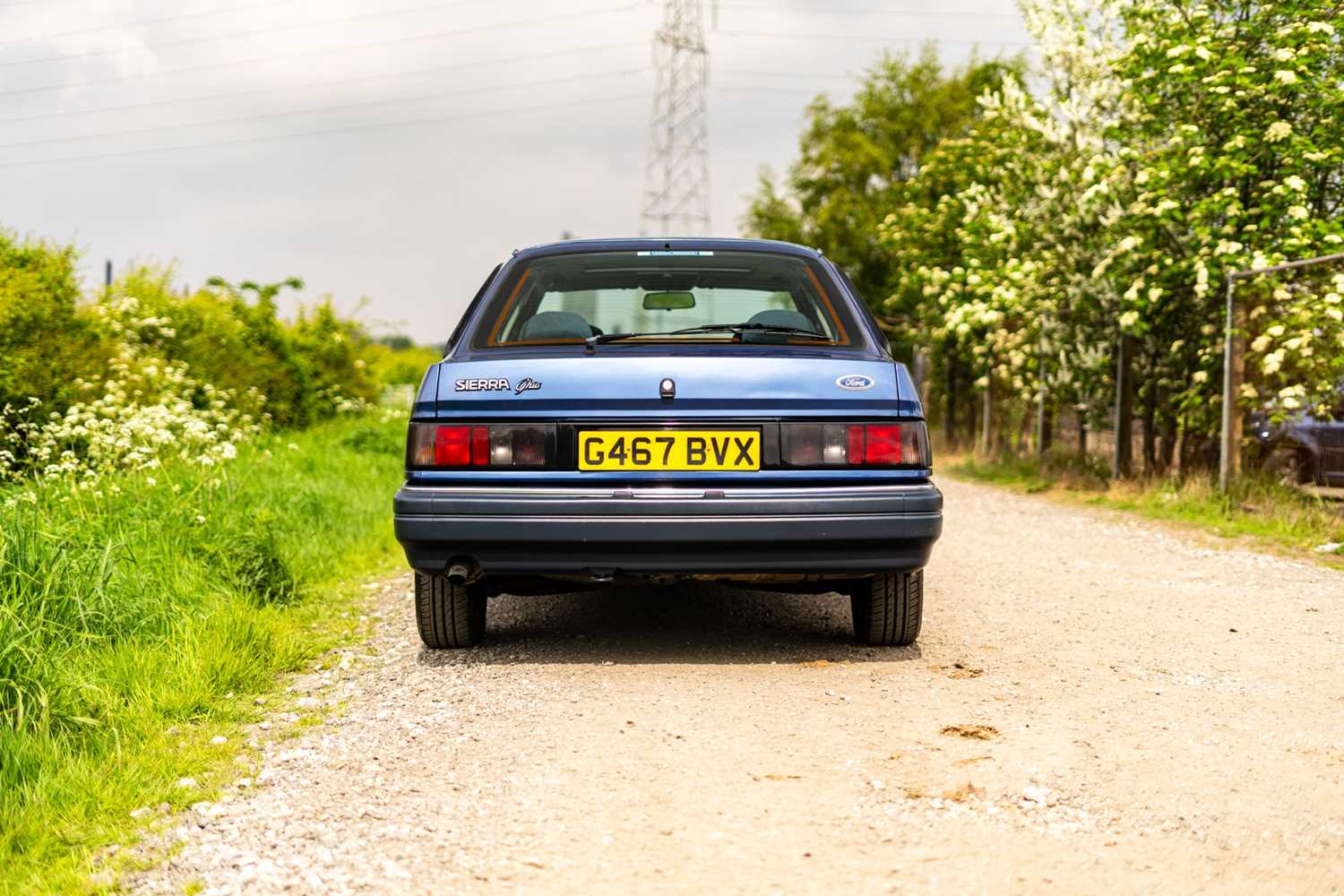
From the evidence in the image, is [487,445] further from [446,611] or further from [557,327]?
[446,611]

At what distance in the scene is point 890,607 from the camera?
5.07 meters

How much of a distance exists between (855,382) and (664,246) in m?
1.23

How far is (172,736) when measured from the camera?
157 inches

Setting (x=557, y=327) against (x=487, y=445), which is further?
(x=557, y=327)

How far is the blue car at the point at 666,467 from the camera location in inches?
178

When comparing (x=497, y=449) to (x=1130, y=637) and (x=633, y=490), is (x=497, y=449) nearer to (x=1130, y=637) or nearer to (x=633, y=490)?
(x=633, y=490)

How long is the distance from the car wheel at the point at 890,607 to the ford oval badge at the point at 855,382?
0.78m

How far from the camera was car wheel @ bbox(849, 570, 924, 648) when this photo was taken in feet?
16.5

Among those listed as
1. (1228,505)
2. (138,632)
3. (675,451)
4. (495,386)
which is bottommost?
(1228,505)

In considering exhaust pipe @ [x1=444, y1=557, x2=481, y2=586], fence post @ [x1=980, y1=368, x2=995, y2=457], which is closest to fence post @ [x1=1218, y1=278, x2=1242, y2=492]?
exhaust pipe @ [x1=444, y1=557, x2=481, y2=586]

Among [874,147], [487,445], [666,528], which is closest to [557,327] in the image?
[487,445]

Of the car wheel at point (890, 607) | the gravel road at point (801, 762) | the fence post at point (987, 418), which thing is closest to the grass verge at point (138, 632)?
the gravel road at point (801, 762)

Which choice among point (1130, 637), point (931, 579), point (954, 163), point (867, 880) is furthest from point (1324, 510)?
point (954, 163)

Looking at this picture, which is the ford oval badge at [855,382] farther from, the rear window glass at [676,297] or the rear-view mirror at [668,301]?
the rear-view mirror at [668,301]
